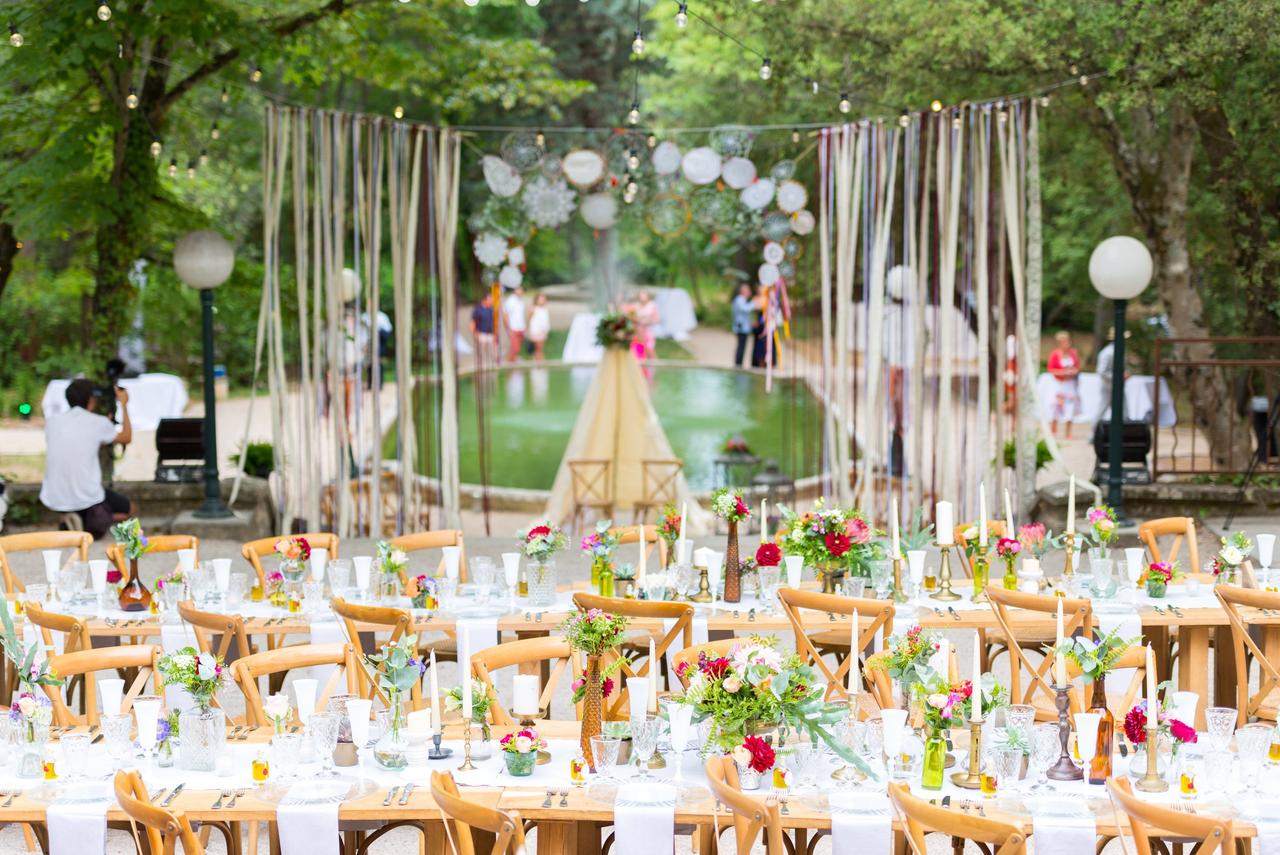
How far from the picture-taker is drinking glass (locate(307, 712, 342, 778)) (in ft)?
15.3

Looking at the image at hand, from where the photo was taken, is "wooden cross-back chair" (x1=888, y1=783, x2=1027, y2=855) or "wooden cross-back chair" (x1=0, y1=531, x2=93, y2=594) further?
"wooden cross-back chair" (x1=0, y1=531, x2=93, y2=594)

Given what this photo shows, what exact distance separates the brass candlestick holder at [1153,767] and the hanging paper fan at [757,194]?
23.5ft

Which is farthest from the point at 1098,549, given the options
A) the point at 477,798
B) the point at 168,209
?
the point at 168,209

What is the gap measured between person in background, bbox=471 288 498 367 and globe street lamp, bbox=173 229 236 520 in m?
1.70

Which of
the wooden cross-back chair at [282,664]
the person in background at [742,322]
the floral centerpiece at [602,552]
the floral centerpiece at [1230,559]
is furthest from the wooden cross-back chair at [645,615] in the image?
the person in background at [742,322]

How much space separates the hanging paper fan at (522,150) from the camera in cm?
1115

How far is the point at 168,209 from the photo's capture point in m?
12.0

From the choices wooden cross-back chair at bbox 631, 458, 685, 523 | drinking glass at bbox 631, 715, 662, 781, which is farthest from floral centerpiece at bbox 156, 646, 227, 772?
wooden cross-back chair at bbox 631, 458, 685, 523

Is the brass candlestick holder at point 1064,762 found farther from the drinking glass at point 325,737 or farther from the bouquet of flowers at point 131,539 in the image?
the bouquet of flowers at point 131,539

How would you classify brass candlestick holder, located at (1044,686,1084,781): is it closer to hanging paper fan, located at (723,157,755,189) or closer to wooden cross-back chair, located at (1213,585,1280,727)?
wooden cross-back chair, located at (1213,585,1280,727)

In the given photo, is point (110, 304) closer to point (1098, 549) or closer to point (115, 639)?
point (115, 639)

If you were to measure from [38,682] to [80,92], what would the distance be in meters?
7.88

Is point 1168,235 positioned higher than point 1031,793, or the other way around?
point 1168,235

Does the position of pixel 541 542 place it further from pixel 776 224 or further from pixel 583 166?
pixel 776 224
